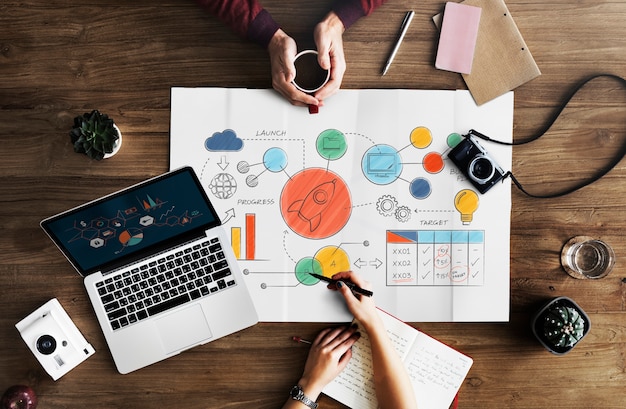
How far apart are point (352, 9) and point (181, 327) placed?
751 mm

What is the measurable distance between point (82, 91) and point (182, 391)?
2.21 feet

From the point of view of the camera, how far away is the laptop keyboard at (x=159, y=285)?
1150 millimetres

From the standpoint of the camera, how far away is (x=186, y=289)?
3.78 ft

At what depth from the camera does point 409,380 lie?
1140 millimetres

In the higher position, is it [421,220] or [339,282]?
[421,220]

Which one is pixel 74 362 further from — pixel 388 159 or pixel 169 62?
pixel 388 159

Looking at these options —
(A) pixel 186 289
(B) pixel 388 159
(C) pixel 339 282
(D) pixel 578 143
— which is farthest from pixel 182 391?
(D) pixel 578 143

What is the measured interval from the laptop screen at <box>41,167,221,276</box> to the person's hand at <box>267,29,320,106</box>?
26cm

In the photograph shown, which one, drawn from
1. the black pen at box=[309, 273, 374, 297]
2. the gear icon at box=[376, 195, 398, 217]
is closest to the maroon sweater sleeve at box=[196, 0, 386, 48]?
the gear icon at box=[376, 195, 398, 217]

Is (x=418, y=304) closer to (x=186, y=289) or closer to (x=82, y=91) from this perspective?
(x=186, y=289)

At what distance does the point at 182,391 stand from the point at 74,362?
0.23 metres

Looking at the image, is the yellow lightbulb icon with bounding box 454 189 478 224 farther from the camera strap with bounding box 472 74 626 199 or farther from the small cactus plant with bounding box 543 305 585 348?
the small cactus plant with bounding box 543 305 585 348

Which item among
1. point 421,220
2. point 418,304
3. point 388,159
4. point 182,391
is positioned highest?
point 388,159

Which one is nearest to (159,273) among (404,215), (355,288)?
(355,288)
